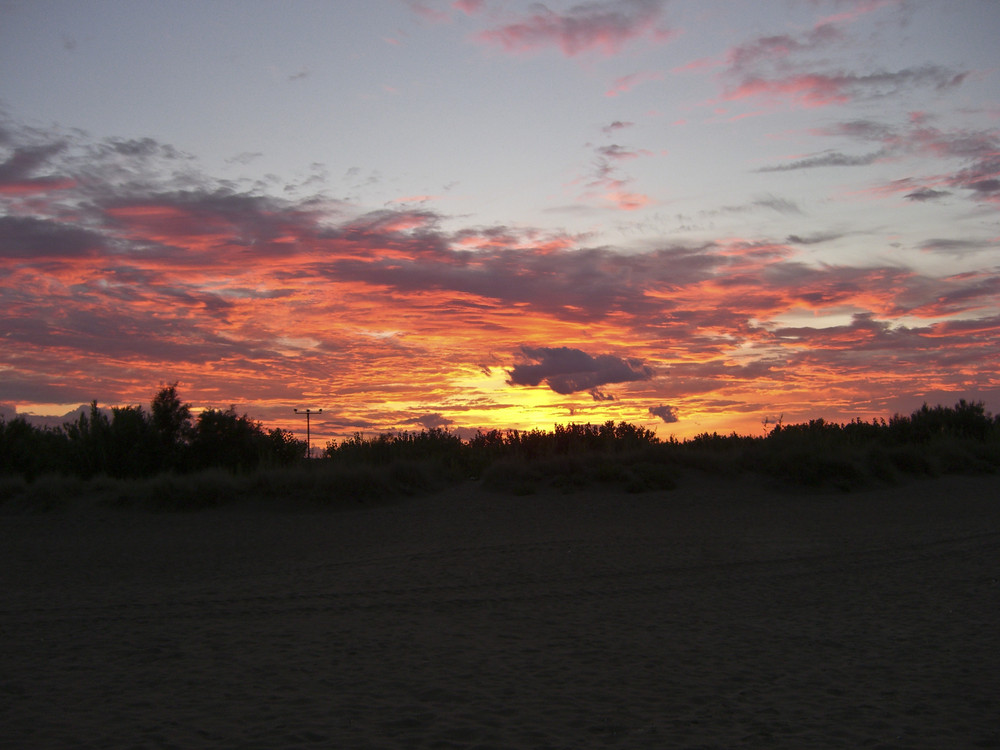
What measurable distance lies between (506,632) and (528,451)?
16.5 meters

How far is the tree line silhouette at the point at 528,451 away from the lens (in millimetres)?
21859

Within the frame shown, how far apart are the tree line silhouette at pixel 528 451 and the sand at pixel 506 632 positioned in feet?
11.7

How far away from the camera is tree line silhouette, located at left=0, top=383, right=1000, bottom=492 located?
21859 mm

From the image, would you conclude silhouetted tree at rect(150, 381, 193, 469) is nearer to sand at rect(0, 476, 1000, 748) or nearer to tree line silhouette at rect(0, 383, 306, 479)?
tree line silhouette at rect(0, 383, 306, 479)

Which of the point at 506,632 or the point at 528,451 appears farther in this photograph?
the point at 528,451

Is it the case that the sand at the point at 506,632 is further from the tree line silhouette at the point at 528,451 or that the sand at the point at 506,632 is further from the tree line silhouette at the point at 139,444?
the tree line silhouette at the point at 139,444

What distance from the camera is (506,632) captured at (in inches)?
361

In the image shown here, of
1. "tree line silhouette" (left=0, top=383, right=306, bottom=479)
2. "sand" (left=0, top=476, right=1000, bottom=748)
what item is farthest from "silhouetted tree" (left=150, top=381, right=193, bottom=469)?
"sand" (left=0, top=476, right=1000, bottom=748)

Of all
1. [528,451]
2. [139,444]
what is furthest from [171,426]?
[528,451]

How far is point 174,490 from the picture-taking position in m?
20.1

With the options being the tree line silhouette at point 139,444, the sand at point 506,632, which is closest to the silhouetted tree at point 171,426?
the tree line silhouette at point 139,444

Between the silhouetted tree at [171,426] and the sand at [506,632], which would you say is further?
the silhouetted tree at [171,426]

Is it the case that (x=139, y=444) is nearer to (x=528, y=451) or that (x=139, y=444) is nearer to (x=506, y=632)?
(x=528, y=451)

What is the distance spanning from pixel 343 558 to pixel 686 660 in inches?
318
